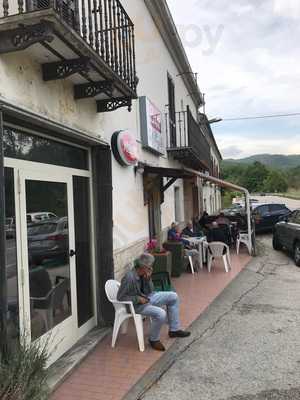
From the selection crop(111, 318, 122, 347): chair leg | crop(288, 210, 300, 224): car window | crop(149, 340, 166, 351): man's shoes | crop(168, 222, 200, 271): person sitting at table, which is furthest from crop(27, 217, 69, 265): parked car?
crop(288, 210, 300, 224): car window

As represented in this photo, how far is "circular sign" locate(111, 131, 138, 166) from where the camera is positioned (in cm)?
591

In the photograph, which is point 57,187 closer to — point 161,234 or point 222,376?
point 222,376

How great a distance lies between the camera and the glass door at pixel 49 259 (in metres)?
3.94

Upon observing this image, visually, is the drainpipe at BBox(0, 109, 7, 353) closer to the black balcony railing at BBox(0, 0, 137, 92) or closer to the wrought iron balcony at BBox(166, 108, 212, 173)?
the black balcony railing at BBox(0, 0, 137, 92)

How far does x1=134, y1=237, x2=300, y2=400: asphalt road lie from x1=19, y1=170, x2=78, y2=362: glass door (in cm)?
117

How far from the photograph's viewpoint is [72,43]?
3459mm

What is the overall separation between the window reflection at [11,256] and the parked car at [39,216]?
10.3 inches

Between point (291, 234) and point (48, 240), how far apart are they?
26.9ft

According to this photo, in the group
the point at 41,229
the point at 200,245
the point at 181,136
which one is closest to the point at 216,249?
the point at 200,245

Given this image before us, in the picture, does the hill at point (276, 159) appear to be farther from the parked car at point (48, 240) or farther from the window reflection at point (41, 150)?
the parked car at point (48, 240)

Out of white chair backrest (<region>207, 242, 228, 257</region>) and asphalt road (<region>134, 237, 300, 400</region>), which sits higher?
white chair backrest (<region>207, 242, 228, 257</region>)

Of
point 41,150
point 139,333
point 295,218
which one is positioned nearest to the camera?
point 41,150

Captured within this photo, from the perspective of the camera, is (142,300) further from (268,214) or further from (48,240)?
(268,214)

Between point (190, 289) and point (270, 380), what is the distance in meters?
3.91
